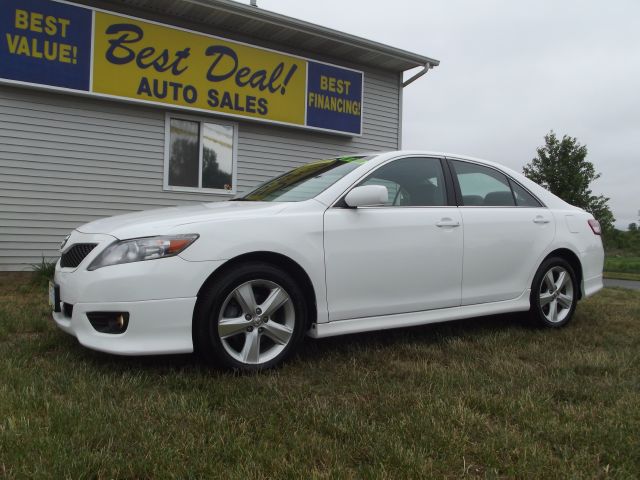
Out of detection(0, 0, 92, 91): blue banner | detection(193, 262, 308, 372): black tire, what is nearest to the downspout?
detection(0, 0, 92, 91): blue banner

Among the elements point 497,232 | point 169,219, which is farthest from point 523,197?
point 169,219

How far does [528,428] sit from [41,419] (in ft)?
7.32

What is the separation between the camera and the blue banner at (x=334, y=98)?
9.51 metres

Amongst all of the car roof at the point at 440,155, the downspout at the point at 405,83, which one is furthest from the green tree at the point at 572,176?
the car roof at the point at 440,155

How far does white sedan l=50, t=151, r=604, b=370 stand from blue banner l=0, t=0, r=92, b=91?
15.5 feet

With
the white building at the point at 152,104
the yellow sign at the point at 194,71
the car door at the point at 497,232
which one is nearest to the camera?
the car door at the point at 497,232

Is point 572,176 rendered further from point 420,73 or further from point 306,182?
point 306,182

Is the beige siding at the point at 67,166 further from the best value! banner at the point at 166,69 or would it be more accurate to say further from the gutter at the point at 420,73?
the gutter at the point at 420,73

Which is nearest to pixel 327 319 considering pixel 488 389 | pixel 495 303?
pixel 488 389

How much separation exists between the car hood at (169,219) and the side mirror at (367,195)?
450 millimetres

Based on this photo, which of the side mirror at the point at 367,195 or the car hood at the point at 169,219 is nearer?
the car hood at the point at 169,219

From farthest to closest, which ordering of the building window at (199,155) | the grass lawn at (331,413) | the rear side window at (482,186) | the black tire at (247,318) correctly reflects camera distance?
1. the building window at (199,155)
2. the rear side window at (482,186)
3. the black tire at (247,318)
4. the grass lawn at (331,413)

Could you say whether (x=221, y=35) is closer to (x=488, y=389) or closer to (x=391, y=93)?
(x=391, y=93)

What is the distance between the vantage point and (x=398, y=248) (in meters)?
3.64
